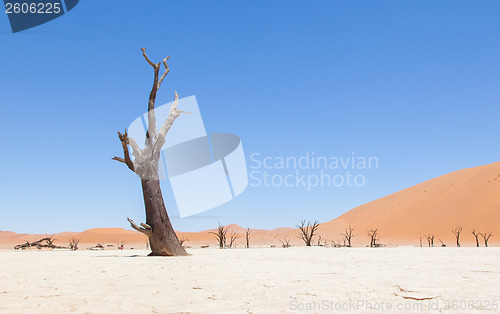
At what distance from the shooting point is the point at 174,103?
17266mm

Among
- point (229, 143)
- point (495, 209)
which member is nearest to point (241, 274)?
point (229, 143)

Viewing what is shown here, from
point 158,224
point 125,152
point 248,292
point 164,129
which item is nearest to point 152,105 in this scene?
point 164,129

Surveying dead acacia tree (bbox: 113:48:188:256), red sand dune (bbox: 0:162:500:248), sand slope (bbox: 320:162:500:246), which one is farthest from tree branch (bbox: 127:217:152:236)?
sand slope (bbox: 320:162:500:246)

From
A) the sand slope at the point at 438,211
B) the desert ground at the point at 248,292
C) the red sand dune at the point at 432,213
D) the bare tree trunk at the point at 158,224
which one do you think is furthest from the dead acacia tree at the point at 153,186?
the sand slope at the point at 438,211

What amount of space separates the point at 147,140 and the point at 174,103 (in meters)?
2.06

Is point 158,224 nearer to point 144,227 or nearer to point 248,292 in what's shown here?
point 144,227

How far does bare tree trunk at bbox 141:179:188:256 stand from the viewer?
620 inches

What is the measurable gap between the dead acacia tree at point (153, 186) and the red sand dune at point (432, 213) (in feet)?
140

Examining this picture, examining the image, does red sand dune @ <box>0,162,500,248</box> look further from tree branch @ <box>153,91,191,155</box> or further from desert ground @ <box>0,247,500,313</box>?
desert ground @ <box>0,247,500,313</box>

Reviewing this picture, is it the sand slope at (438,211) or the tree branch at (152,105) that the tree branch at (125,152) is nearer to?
the tree branch at (152,105)

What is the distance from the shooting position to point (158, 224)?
1588cm

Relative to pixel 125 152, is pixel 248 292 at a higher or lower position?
lower

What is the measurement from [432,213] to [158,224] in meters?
60.9

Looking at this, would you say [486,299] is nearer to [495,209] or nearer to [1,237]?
[495,209]
